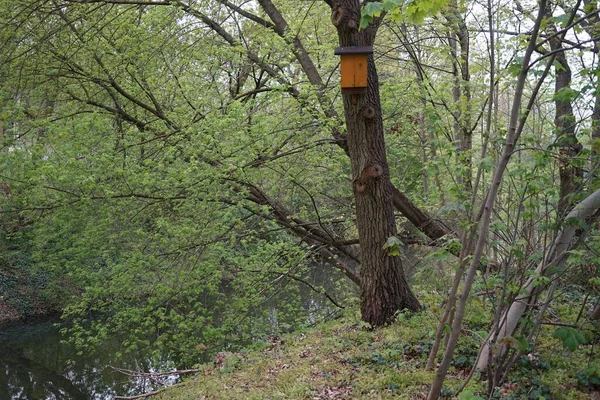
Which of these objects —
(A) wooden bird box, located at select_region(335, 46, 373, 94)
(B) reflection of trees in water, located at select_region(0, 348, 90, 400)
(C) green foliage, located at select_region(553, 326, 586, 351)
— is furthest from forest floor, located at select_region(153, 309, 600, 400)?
(B) reflection of trees in water, located at select_region(0, 348, 90, 400)

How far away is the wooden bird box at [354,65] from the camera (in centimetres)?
482

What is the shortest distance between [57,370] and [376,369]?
9.14m

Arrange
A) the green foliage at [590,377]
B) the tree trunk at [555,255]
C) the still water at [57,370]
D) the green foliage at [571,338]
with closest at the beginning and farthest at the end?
the green foliage at [571,338] < the tree trunk at [555,255] < the green foliage at [590,377] < the still water at [57,370]

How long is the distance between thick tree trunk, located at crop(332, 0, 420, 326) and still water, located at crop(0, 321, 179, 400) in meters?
4.01

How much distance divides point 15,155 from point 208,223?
262 cm

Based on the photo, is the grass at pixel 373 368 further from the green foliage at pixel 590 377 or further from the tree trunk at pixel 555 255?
the tree trunk at pixel 555 255

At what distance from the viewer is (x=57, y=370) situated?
1109cm

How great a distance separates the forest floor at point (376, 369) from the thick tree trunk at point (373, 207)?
267mm

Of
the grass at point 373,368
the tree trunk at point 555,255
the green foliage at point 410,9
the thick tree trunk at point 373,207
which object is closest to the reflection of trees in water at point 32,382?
the grass at point 373,368

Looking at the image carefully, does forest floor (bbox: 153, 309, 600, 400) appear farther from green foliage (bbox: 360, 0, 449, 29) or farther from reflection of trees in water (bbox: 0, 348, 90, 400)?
reflection of trees in water (bbox: 0, 348, 90, 400)

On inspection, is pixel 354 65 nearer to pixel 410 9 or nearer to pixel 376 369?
pixel 410 9

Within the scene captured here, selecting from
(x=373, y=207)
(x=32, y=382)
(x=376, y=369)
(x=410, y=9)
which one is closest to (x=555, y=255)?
(x=410, y=9)

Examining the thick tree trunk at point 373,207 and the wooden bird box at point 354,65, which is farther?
the thick tree trunk at point 373,207

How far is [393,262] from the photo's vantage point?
5.53m
